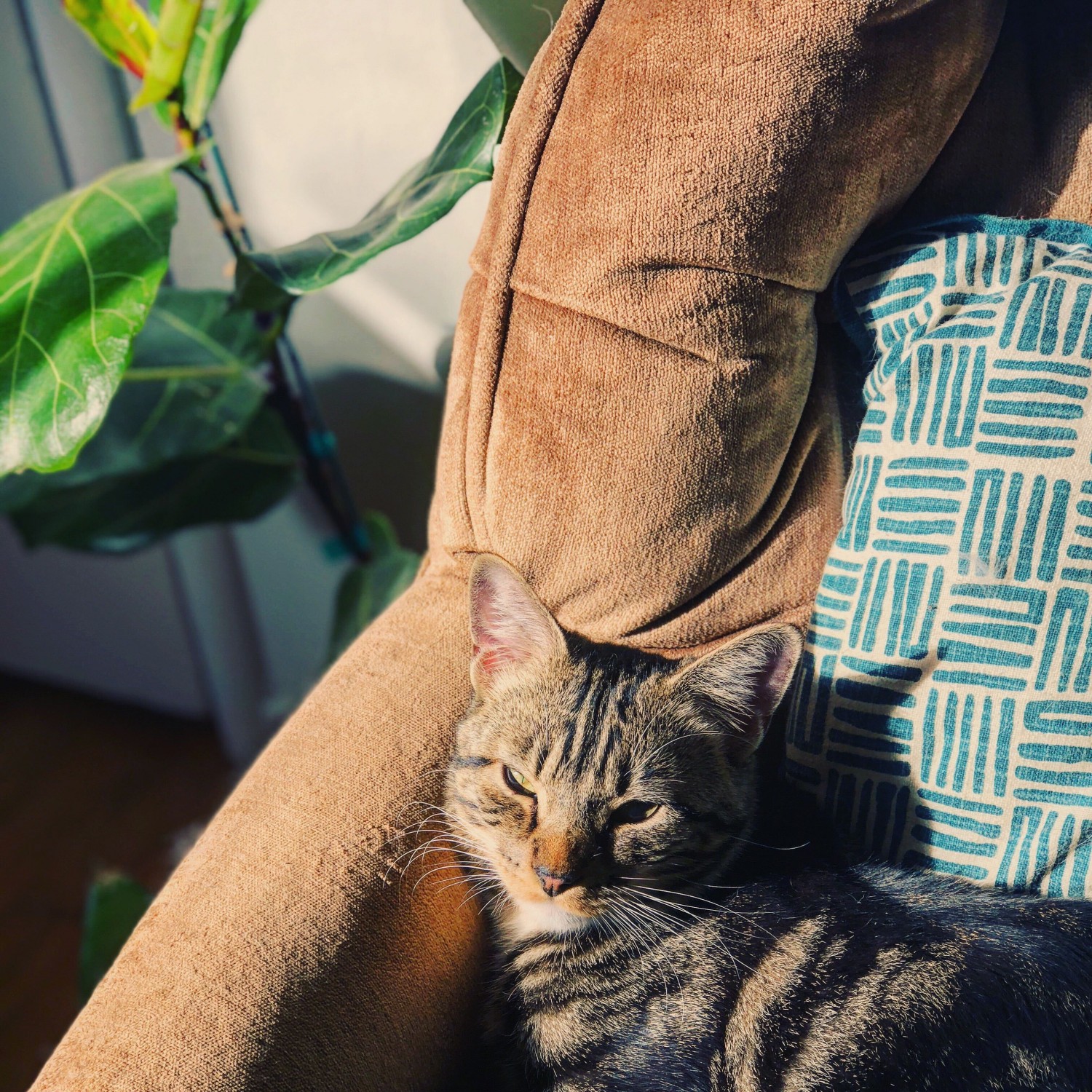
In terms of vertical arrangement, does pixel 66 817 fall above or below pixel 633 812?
below

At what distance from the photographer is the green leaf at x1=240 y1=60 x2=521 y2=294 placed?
90 centimetres

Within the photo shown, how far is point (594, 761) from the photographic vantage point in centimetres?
86

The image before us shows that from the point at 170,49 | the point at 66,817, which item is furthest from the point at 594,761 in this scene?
the point at 66,817

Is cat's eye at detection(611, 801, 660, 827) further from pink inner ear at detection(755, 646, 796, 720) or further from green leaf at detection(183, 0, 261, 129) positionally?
green leaf at detection(183, 0, 261, 129)

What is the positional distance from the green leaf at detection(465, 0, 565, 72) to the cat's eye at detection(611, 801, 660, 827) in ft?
2.30

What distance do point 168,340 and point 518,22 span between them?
0.67 metres

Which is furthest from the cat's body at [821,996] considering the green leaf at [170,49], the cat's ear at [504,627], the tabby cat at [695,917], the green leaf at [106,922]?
the green leaf at [170,49]

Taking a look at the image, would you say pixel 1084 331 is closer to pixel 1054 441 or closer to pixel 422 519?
pixel 1054 441

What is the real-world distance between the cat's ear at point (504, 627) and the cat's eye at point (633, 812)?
0.49ft

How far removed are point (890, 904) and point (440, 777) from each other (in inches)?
15.9

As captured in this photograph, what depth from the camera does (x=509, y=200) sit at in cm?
80

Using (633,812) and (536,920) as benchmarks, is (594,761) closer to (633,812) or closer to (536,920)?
(633,812)

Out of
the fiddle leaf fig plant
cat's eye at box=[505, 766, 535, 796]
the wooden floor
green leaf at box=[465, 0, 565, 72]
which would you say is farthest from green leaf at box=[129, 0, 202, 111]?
the wooden floor

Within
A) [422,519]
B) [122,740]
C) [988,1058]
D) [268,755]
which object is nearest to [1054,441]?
[988,1058]
